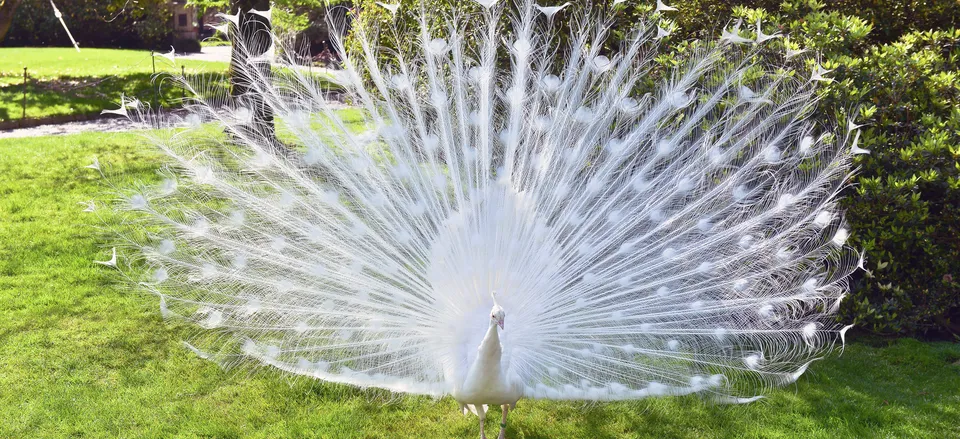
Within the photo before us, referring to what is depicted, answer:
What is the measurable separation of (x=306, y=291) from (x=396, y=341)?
1.82ft

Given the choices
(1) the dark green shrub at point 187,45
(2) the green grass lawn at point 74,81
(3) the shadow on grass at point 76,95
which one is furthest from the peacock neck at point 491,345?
(1) the dark green shrub at point 187,45

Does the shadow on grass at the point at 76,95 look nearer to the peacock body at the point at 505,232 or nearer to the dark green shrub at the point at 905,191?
the peacock body at the point at 505,232

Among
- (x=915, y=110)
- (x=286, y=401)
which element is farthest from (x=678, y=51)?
(x=286, y=401)

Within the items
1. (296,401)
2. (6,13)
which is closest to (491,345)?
(296,401)

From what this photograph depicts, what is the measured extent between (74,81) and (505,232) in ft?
47.4

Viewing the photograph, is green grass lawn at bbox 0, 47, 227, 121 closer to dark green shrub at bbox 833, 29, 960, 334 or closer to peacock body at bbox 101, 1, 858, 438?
peacock body at bbox 101, 1, 858, 438

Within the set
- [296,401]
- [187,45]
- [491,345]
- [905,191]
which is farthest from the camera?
[187,45]

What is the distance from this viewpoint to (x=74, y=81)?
15.8 meters

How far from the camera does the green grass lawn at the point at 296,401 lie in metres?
4.29

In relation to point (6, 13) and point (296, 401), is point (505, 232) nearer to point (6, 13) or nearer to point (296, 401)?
point (296, 401)

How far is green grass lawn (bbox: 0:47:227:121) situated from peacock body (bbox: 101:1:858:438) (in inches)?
209

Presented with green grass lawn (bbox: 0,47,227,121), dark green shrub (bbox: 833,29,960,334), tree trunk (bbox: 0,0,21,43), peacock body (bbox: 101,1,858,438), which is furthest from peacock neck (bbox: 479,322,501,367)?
green grass lawn (bbox: 0,47,227,121)

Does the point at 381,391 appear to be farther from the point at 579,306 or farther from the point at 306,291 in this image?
Answer: the point at 579,306

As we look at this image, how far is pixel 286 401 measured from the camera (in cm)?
455
